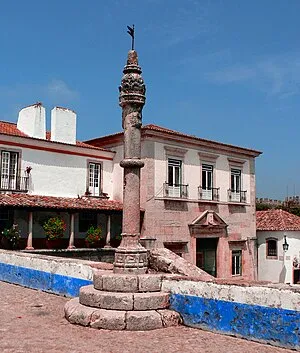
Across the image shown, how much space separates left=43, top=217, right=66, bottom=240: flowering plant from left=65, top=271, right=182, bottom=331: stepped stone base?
1152cm

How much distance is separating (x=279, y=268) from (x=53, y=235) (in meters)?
13.3

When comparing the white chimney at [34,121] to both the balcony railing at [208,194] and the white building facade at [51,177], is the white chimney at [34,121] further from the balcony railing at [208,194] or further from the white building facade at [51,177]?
the balcony railing at [208,194]

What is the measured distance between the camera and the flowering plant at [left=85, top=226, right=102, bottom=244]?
19.2m

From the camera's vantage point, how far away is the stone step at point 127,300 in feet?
20.3

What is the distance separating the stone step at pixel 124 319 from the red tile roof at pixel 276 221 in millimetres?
20078

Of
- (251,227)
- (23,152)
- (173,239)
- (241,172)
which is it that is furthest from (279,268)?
(23,152)

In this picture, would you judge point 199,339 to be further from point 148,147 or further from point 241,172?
point 241,172

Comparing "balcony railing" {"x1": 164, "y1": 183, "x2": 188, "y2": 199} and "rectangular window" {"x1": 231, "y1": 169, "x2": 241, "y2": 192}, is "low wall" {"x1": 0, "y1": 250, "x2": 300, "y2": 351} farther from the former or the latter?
Answer: "rectangular window" {"x1": 231, "y1": 169, "x2": 241, "y2": 192}

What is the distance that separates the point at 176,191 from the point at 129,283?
15475 millimetres

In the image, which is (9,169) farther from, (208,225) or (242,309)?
(242,309)

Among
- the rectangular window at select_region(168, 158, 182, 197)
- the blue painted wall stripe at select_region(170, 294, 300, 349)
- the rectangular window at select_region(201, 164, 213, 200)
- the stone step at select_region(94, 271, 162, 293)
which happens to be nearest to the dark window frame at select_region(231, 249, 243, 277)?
the rectangular window at select_region(201, 164, 213, 200)

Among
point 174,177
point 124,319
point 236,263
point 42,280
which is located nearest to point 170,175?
point 174,177

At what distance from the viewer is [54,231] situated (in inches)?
712

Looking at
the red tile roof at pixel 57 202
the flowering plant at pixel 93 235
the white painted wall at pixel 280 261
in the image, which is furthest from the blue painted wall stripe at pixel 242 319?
the white painted wall at pixel 280 261
